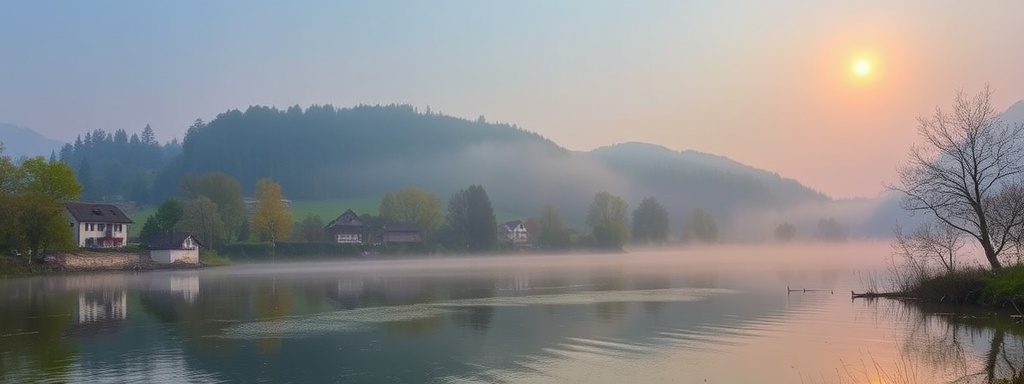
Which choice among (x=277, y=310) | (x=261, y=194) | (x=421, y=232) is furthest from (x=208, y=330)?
(x=421, y=232)

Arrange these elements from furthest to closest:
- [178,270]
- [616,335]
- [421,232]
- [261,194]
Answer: [421,232], [261,194], [178,270], [616,335]

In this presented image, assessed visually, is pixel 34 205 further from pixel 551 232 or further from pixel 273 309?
pixel 551 232

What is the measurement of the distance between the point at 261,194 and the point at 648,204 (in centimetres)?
8929

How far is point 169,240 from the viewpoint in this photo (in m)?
98.3

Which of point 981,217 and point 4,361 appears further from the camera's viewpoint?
point 981,217

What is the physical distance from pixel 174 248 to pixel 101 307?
191 feet

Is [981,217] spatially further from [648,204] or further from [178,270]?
[648,204]

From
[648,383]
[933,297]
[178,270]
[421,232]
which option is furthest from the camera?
[421,232]

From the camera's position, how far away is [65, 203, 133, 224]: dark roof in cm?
9819

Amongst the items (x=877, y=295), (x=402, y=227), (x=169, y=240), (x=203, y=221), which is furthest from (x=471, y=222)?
(x=877, y=295)

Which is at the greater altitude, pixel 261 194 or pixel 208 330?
pixel 261 194

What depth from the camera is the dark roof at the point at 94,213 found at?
322 feet

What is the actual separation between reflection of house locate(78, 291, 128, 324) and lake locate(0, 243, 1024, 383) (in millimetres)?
122

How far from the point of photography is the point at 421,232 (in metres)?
147
